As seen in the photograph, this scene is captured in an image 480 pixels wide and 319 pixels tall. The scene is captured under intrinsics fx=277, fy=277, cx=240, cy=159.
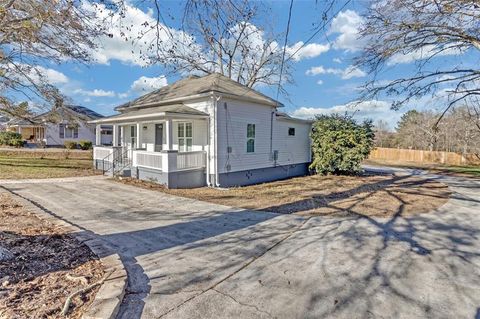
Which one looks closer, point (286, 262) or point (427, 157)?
point (286, 262)

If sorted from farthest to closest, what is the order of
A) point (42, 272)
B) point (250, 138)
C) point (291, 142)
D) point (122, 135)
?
1. point (122, 135)
2. point (291, 142)
3. point (250, 138)
4. point (42, 272)

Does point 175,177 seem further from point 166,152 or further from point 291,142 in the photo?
point 291,142

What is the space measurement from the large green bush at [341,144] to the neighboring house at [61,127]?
47.0 ft

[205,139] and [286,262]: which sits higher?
[205,139]

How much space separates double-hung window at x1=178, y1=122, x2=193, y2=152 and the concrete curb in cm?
806

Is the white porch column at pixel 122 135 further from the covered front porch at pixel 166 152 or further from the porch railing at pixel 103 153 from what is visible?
the porch railing at pixel 103 153

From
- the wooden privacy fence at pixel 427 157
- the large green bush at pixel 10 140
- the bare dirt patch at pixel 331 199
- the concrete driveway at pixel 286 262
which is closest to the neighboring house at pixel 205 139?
the bare dirt patch at pixel 331 199

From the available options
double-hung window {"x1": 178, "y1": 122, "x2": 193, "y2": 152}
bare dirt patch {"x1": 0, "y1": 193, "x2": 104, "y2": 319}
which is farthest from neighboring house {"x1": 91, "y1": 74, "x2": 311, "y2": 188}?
bare dirt patch {"x1": 0, "y1": 193, "x2": 104, "y2": 319}

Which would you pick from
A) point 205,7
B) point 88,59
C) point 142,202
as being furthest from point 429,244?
point 88,59

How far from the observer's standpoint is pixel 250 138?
46.4 ft

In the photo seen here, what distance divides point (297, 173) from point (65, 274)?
15784mm

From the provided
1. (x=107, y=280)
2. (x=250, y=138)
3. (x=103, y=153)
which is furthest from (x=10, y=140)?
(x=107, y=280)

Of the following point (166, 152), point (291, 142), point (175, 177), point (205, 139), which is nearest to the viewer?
point (166, 152)

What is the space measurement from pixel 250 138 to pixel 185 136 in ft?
10.8
